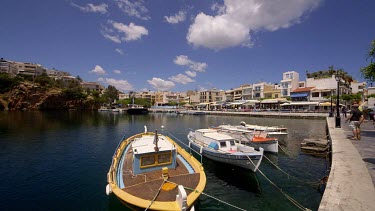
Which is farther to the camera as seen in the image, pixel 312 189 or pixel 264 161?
pixel 264 161

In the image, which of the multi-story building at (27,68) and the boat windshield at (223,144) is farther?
the multi-story building at (27,68)

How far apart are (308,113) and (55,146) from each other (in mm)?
59099

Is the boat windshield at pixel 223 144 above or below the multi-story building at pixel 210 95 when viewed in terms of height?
below

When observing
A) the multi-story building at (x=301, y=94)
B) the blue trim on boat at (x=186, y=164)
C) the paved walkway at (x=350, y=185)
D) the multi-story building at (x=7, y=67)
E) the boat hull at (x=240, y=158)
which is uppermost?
the multi-story building at (x=7, y=67)

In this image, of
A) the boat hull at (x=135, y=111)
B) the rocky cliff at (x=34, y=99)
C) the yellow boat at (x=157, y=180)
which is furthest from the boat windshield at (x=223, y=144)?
the rocky cliff at (x=34, y=99)

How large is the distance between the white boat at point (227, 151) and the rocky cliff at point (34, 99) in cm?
11011

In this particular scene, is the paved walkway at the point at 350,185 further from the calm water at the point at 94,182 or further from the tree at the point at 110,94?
the tree at the point at 110,94

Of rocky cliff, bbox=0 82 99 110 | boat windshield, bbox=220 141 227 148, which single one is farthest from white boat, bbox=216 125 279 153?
rocky cliff, bbox=0 82 99 110

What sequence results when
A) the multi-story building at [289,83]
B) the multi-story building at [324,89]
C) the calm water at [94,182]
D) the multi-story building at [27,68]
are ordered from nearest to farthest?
the calm water at [94,182] → the multi-story building at [324,89] → the multi-story building at [289,83] → the multi-story building at [27,68]

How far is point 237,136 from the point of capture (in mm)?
22672

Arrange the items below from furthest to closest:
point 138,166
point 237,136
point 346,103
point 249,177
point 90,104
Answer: point 90,104
point 346,103
point 237,136
point 249,177
point 138,166

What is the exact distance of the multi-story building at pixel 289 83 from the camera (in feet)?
A: 256

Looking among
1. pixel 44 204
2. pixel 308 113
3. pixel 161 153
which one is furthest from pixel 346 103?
pixel 44 204

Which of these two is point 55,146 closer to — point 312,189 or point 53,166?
point 53,166
